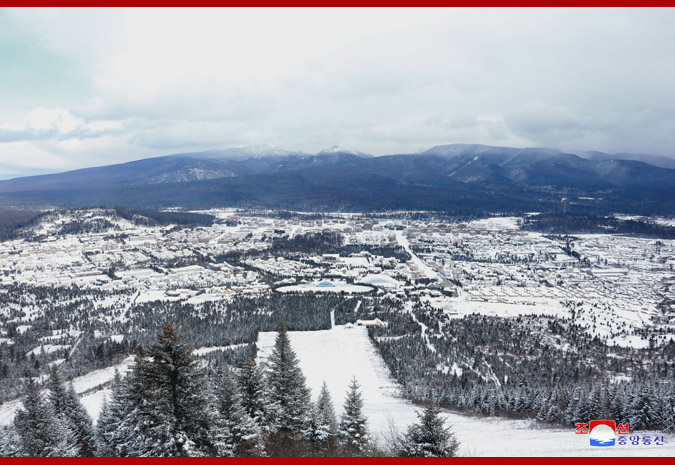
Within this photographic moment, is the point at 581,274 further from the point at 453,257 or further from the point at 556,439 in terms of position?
the point at 556,439

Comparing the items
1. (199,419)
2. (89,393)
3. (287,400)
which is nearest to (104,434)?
(287,400)

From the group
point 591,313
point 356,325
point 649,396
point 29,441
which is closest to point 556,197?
point 591,313

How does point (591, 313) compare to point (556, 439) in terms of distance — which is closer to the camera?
point (556, 439)

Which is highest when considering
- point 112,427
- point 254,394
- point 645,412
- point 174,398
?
point 174,398

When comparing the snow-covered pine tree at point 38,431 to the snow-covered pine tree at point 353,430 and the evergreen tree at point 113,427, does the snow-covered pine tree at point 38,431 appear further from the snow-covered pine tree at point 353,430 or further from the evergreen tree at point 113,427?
the snow-covered pine tree at point 353,430

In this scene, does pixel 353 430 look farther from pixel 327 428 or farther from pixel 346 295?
pixel 346 295

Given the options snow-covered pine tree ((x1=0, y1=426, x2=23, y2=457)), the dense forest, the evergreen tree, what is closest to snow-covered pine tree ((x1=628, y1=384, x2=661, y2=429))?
the dense forest
